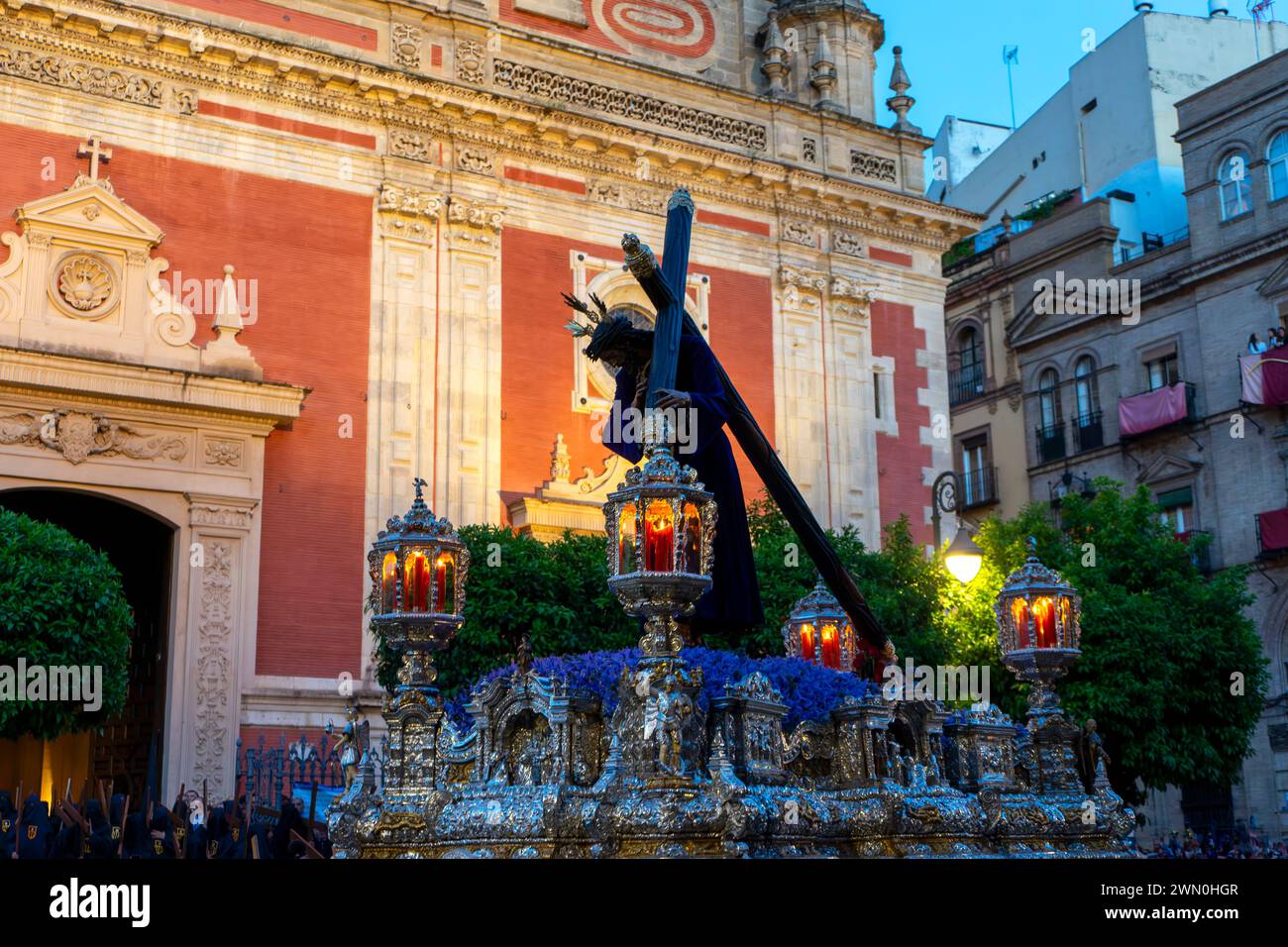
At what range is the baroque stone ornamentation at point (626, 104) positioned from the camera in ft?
73.6

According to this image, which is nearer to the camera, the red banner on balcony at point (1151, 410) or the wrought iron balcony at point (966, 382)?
the red banner on balcony at point (1151, 410)

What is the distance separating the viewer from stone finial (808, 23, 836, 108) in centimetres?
2525

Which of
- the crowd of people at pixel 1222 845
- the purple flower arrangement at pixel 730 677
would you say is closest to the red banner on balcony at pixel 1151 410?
the crowd of people at pixel 1222 845

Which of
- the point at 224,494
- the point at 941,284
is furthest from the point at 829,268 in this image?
the point at 224,494

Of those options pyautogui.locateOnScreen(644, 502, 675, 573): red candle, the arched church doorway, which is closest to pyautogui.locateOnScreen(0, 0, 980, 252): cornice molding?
the arched church doorway

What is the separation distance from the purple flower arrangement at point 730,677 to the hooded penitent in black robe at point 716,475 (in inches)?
11.9

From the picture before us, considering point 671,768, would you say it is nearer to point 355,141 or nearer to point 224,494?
point 224,494

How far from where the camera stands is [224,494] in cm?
1877

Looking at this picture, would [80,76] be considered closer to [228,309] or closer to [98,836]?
[228,309]

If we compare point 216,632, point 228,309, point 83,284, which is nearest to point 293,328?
point 228,309

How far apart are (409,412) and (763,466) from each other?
1156cm

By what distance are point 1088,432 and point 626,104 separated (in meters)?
15.4

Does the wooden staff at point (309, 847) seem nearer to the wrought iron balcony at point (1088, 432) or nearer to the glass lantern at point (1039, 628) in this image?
the glass lantern at point (1039, 628)

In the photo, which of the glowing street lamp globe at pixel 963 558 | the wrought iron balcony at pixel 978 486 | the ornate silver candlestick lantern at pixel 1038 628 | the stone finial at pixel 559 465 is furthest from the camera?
the wrought iron balcony at pixel 978 486
